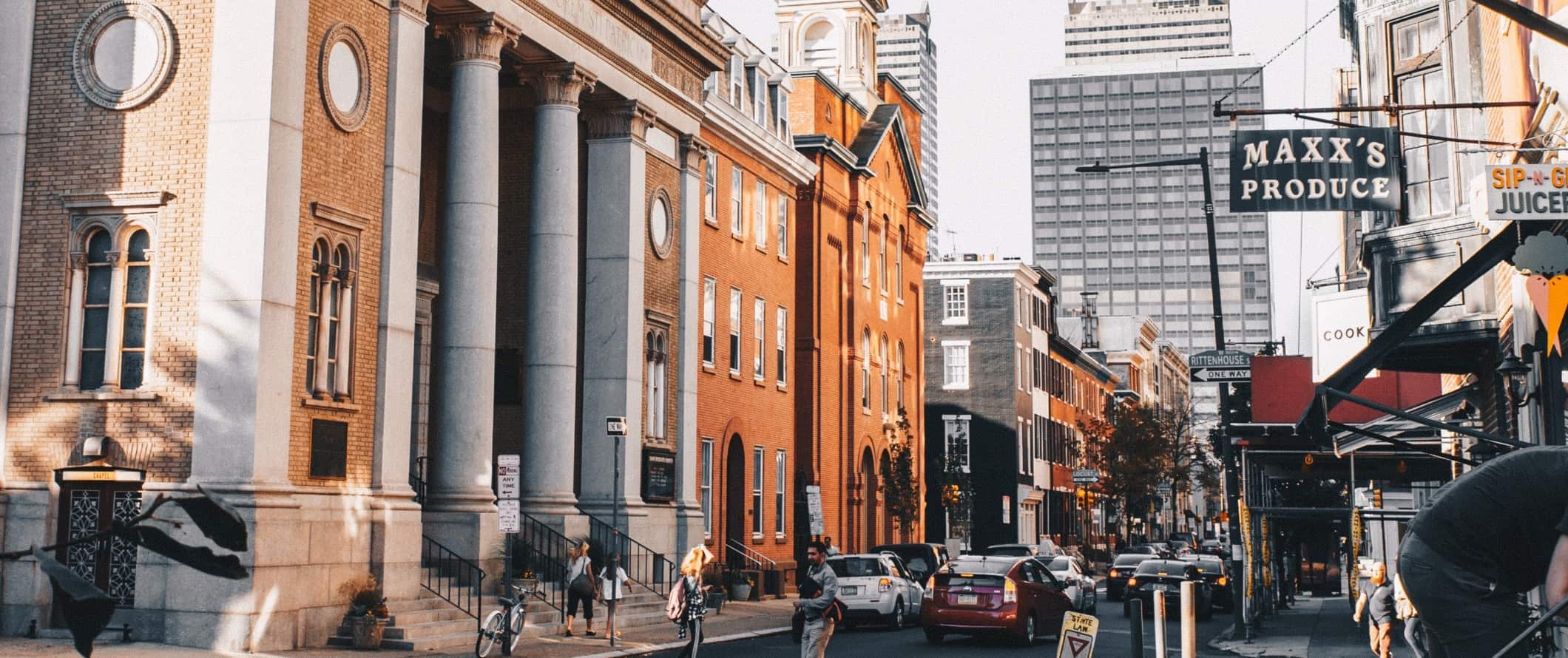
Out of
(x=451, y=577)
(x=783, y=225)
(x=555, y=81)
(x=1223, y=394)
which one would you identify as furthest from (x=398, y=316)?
(x=783, y=225)

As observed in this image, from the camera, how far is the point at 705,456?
3884 cm

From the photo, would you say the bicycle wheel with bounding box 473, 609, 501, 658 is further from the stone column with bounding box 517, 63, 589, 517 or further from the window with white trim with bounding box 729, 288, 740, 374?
the window with white trim with bounding box 729, 288, 740, 374

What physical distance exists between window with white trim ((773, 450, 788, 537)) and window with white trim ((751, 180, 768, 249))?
5935mm

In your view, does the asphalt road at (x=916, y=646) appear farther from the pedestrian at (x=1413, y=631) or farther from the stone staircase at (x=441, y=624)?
the pedestrian at (x=1413, y=631)

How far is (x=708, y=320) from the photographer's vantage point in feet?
129

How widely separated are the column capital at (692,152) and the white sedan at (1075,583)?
12.2 m

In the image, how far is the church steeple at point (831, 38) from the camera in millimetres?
52906

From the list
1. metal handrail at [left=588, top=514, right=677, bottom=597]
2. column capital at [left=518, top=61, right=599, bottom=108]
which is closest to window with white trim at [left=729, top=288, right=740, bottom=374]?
metal handrail at [left=588, top=514, right=677, bottom=597]

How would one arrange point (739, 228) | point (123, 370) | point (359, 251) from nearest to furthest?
point (123, 370) < point (359, 251) < point (739, 228)

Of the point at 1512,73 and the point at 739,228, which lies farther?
the point at 739,228

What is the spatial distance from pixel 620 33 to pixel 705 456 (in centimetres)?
1150

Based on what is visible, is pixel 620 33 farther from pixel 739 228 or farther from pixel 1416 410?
pixel 1416 410

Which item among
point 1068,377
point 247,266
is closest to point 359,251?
point 247,266

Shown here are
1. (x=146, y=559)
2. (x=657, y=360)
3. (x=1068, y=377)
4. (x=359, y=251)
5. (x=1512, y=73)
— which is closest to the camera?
(x=1512, y=73)
